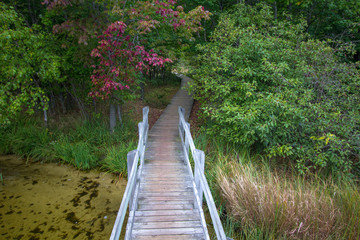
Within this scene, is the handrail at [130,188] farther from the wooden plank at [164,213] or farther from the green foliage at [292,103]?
the green foliage at [292,103]

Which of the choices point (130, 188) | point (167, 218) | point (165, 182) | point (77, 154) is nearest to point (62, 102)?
point (77, 154)

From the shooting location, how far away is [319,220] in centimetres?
345

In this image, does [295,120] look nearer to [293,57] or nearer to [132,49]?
[293,57]

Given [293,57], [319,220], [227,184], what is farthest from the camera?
[293,57]

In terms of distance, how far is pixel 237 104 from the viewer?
21.6ft

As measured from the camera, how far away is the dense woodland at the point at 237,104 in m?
4.09

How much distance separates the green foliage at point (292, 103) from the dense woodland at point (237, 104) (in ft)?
0.15

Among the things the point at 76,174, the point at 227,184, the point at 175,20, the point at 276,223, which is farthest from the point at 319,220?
the point at 76,174

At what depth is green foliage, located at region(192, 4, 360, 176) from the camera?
5.06 metres

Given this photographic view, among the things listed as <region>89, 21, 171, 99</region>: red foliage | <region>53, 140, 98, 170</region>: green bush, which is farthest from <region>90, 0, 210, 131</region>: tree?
<region>53, 140, 98, 170</region>: green bush

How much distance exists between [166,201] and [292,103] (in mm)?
3805

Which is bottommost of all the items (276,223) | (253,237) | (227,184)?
(253,237)

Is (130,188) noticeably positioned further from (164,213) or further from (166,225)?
(164,213)

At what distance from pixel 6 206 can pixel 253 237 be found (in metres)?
5.62
